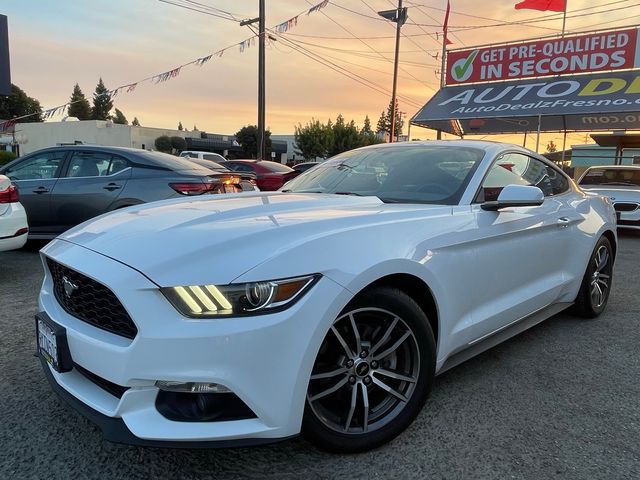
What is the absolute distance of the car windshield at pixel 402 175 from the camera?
10.0 feet

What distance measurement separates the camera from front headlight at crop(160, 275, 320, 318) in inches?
71.8

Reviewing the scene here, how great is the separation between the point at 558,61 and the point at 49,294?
65.0 feet

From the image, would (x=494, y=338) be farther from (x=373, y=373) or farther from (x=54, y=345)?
(x=54, y=345)

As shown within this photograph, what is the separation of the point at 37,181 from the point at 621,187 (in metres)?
11.0

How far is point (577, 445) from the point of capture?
238 cm

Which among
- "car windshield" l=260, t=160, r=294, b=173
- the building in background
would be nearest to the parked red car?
"car windshield" l=260, t=160, r=294, b=173

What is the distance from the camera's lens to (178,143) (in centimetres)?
5469

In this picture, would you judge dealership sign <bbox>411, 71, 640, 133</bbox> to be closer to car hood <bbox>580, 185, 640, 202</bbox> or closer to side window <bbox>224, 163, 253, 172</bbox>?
car hood <bbox>580, 185, 640, 202</bbox>

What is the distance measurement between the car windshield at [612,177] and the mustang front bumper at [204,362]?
11.3 metres

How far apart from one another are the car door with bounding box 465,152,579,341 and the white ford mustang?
0.05 ft

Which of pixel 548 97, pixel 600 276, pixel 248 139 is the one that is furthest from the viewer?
pixel 248 139

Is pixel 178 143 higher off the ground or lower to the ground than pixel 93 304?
higher

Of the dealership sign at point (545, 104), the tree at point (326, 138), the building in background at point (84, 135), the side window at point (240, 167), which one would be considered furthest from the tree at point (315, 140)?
the side window at point (240, 167)

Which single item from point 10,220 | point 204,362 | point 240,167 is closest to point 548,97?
point 240,167
